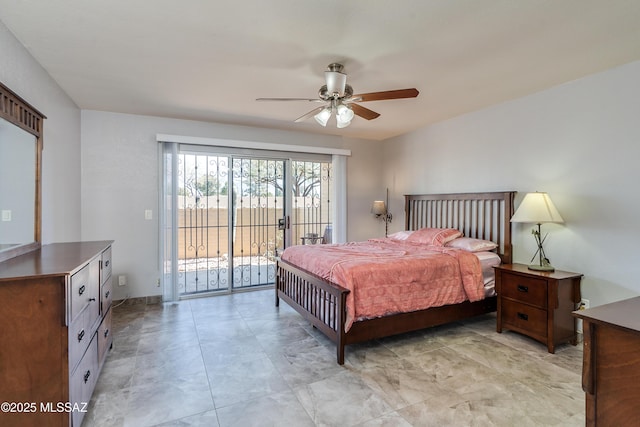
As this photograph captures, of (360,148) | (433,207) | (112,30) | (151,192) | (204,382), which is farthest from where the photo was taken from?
(360,148)

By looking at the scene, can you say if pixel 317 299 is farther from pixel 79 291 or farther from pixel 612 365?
pixel 612 365

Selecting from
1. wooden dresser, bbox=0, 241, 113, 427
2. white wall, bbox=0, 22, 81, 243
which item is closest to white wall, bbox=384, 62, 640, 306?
wooden dresser, bbox=0, 241, 113, 427

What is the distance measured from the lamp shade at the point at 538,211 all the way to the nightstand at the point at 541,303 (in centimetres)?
50

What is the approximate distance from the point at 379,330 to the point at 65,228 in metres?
3.35

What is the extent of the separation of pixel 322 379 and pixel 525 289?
207 cm

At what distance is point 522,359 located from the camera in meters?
2.65

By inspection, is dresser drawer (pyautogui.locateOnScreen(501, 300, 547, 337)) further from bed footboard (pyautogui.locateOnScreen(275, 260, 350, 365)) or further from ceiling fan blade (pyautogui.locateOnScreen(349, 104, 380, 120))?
ceiling fan blade (pyautogui.locateOnScreen(349, 104, 380, 120))

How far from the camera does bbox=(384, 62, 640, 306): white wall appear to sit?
269cm

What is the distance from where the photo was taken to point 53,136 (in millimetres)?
2994

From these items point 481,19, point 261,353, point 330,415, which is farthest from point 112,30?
point 330,415

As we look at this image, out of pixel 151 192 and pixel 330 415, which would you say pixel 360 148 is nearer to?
pixel 151 192

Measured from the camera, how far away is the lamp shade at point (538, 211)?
294 cm

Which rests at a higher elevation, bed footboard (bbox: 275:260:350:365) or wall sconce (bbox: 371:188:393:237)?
wall sconce (bbox: 371:188:393:237)

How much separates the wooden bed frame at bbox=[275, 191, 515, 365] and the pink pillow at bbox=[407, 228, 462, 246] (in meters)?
0.31
